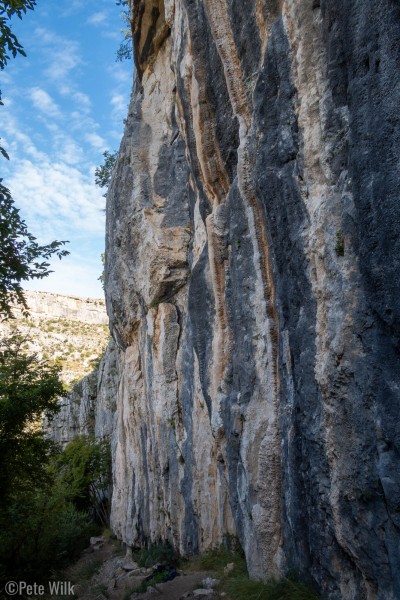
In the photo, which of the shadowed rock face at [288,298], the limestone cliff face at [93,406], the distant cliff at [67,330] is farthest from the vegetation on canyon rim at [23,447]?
the distant cliff at [67,330]

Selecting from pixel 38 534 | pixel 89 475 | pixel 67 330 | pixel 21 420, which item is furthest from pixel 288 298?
pixel 67 330

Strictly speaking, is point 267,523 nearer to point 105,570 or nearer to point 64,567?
point 105,570

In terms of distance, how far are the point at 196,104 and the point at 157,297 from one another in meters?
4.64

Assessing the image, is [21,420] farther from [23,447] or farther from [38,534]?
[38,534]

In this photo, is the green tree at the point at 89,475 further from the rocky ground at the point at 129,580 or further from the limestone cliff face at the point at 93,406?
the rocky ground at the point at 129,580

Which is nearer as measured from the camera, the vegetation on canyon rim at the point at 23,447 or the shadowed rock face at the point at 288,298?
the shadowed rock face at the point at 288,298

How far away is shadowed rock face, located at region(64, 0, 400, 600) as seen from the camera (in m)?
3.71

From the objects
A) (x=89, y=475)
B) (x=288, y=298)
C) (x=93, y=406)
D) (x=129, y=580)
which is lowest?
(x=89, y=475)

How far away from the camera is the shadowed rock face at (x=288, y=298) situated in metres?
3.71

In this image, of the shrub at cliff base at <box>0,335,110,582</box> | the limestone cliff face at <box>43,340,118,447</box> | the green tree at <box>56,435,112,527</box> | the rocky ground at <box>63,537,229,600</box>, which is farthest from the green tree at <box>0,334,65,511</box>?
the green tree at <box>56,435,112,527</box>

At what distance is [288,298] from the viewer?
509 cm

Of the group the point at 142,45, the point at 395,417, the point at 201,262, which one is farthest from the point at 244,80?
the point at 142,45

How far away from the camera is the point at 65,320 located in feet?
153

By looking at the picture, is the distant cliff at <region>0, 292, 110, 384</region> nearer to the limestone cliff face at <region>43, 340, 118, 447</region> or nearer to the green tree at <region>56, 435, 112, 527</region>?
the limestone cliff face at <region>43, 340, 118, 447</region>
